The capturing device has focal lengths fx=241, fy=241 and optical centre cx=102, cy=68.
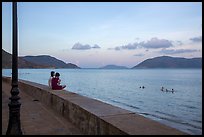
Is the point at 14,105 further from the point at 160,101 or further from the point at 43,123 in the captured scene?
the point at 160,101

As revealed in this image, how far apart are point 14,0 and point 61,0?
3.40 ft

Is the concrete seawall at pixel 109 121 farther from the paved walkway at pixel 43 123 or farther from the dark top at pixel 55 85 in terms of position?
the dark top at pixel 55 85

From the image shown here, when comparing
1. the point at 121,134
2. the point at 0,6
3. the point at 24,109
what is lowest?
the point at 24,109

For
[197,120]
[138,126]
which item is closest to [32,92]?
[138,126]

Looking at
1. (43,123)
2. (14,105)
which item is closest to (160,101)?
(43,123)

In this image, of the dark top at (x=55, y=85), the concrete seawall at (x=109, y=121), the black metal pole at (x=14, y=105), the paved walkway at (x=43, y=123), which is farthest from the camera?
the dark top at (x=55, y=85)

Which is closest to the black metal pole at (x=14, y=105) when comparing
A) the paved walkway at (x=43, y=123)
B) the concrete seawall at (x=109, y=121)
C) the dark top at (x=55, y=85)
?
the paved walkway at (x=43, y=123)

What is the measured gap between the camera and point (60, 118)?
685 centimetres

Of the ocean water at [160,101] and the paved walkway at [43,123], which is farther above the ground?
the paved walkway at [43,123]

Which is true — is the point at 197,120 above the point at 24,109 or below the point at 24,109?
below

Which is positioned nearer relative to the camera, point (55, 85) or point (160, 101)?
point (55, 85)

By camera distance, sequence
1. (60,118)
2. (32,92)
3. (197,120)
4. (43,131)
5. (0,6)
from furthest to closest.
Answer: (197,120) < (32,92) < (60,118) < (43,131) < (0,6)

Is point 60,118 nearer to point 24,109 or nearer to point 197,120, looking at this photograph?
point 24,109

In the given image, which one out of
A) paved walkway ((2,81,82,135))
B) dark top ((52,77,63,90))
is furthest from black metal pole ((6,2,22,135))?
dark top ((52,77,63,90))
